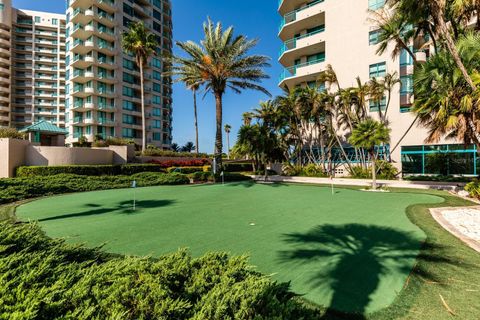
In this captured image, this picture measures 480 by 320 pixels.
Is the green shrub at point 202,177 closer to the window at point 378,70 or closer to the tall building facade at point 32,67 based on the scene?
the window at point 378,70

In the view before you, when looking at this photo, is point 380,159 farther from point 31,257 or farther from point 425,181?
point 31,257

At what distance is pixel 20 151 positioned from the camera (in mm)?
A: 22141

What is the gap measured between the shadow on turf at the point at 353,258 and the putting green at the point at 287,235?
0.06 feet

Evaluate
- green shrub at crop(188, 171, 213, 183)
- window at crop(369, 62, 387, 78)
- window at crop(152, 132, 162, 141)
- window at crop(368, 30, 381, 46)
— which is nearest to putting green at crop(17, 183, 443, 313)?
green shrub at crop(188, 171, 213, 183)

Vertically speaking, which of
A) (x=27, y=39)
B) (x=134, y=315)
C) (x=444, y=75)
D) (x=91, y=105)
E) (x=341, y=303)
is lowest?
(x=341, y=303)

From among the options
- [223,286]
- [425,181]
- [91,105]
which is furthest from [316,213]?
[91,105]

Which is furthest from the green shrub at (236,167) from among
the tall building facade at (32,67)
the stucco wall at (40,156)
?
Answer: the tall building facade at (32,67)

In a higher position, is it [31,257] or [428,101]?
[428,101]

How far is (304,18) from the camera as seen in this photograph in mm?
34719

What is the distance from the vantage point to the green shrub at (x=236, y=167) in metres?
39.5

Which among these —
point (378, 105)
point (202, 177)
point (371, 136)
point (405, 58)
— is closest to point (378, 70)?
point (405, 58)

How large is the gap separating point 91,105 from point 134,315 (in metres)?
56.5

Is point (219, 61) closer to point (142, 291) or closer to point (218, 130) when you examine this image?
point (218, 130)

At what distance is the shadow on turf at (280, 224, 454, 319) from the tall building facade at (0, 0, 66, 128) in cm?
8467
